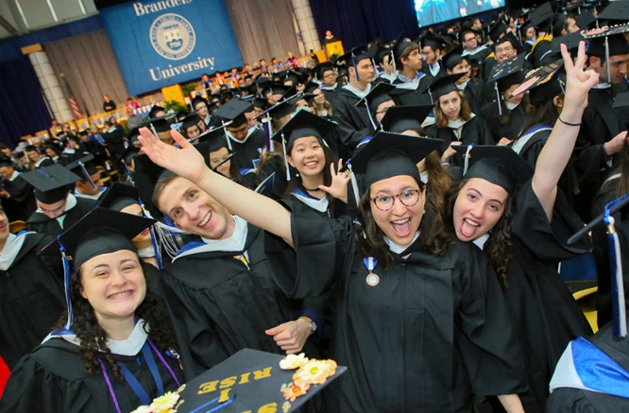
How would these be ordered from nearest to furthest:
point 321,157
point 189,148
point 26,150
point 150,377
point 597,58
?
1. point 189,148
2. point 150,377
3. point 321,157
4. point 597,58
5. point 26,150

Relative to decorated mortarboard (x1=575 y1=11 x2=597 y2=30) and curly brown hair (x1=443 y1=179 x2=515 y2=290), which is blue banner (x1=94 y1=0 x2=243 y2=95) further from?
curly brown hair (x1=443 y1=179 x2=515 y2=290)

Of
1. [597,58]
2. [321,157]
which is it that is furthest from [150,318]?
[597,58]

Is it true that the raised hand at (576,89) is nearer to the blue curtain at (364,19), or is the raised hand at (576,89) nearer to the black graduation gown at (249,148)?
the black graduation gown at (249,148)

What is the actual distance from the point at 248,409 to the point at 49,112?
21077 millimetres

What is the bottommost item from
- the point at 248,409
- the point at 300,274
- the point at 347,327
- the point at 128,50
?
the point at 347,327

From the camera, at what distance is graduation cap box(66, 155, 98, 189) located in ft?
15.1

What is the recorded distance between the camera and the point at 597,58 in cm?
356

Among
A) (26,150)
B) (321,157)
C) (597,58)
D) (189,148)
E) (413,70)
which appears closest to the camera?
(189,148)

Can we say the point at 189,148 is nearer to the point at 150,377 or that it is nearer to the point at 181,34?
the point at 150,377

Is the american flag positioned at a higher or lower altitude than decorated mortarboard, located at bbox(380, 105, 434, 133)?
higher

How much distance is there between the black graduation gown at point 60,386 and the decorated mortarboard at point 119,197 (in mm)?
1020

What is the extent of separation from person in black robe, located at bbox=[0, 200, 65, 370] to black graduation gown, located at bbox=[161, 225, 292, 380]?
77.8 inches

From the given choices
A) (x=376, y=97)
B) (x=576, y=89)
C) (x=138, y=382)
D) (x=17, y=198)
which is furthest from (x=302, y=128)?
(x=17, y=198)

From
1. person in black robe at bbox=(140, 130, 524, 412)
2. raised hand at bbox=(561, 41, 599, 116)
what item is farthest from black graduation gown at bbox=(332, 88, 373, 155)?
raised hand at bbox=(561, 41, 599, 116)
